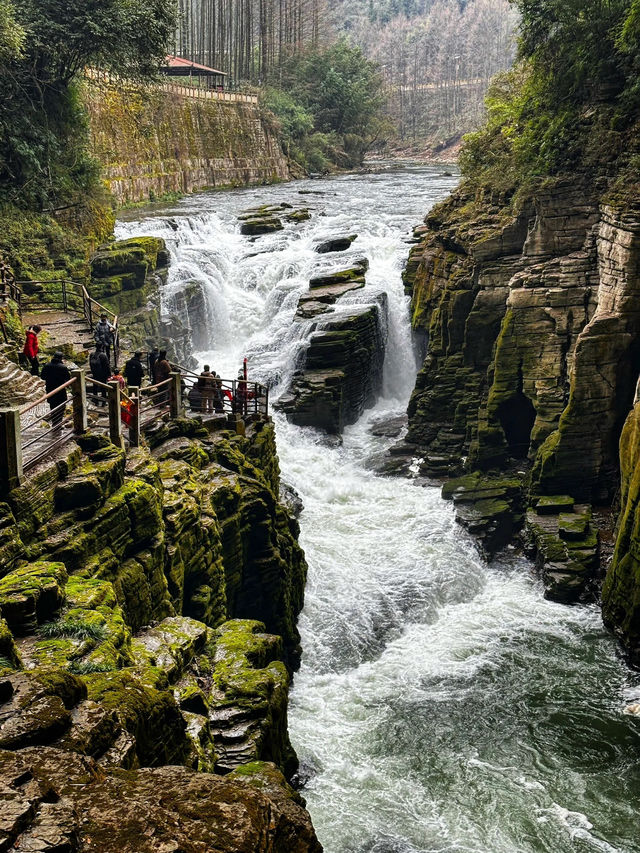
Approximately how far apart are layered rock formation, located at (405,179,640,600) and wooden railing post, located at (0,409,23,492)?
13804mm

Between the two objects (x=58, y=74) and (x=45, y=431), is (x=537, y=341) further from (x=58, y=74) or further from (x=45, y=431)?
(x=58, y=74)

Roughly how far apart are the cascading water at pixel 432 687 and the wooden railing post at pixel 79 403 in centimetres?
698

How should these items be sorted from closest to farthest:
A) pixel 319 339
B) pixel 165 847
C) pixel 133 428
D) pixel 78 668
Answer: pixel 165 847 < pixel 78 668 < pixel 133 428 < pixel 319 339

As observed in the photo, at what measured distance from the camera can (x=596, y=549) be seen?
22484mm

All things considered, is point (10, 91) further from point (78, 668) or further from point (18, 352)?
point (78, 668)

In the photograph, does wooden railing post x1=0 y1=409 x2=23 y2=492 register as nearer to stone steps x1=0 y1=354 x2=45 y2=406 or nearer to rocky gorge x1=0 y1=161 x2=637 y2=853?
rocky gorge x1=0 y1=161 x2=637 y2=853

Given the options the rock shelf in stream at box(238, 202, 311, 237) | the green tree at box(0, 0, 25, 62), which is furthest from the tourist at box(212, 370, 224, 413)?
the rock shelf in stream at box(238, 202, 311, 237)

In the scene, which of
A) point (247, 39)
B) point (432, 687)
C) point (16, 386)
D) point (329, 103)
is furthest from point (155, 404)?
point (247, 39)

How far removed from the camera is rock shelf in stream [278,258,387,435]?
30.2 m

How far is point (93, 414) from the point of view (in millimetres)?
18531

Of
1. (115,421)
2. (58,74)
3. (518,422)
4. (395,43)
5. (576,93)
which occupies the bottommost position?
(518,422)

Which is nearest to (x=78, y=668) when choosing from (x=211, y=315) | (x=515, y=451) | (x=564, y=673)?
(x=564, y=673)

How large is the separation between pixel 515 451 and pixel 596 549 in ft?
19.0

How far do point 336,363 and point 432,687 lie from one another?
15.0 meters
